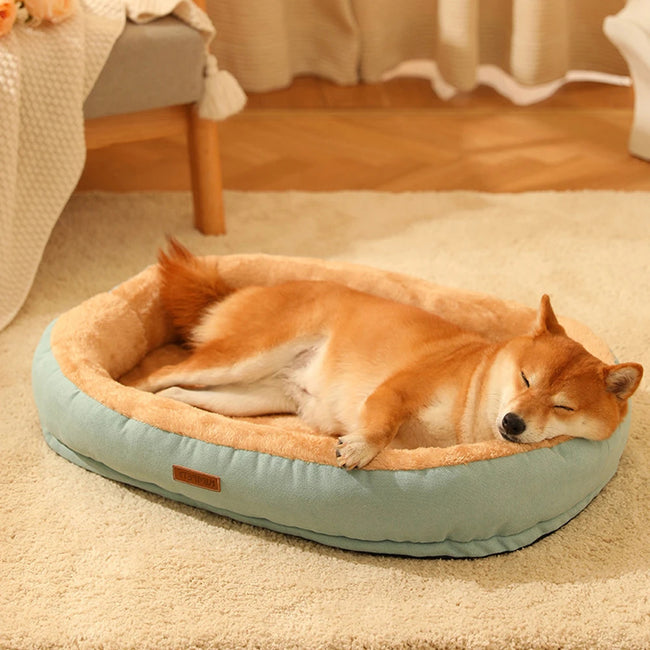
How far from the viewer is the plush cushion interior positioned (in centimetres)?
142

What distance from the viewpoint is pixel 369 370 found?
5.23 feet

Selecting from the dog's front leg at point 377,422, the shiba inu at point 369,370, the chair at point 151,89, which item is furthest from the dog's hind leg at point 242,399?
the chair at point 151,89

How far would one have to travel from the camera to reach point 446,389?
149 cm

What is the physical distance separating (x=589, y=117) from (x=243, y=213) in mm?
1580

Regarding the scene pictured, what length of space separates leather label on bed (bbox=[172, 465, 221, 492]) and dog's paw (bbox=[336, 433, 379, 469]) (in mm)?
218

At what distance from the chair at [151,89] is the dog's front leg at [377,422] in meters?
1.12

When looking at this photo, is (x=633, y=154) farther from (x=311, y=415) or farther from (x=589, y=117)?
(x=311, y=415)

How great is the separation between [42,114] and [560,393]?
1388 millimetres

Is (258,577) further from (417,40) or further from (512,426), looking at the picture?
(417,40)

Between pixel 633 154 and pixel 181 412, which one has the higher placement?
pixel 181 412

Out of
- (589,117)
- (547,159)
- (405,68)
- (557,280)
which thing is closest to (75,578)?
(557,280)

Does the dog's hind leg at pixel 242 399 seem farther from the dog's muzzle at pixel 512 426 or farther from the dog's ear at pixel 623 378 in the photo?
the dog's ear at pixel 623 378

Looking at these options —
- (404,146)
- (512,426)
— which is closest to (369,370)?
(512,426)

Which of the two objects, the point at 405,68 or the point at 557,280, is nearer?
the point at 557,280
